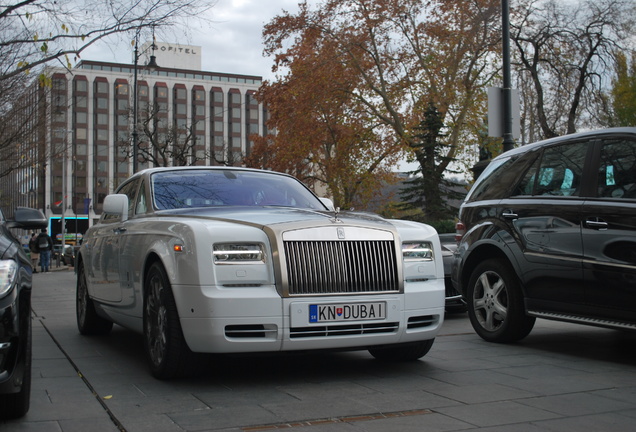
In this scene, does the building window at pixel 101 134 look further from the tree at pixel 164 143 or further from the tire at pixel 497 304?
the tire at pixel 497 304

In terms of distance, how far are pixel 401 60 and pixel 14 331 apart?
3022cm

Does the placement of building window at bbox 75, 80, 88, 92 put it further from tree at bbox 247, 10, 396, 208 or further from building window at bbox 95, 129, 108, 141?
tree at bbox 247, 10, 396, 208

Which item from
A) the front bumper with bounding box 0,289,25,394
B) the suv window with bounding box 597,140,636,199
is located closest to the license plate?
the front bumper with bounding box 0,289,25,394

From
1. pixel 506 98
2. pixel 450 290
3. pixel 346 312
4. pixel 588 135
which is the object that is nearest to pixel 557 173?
pixel 588 135

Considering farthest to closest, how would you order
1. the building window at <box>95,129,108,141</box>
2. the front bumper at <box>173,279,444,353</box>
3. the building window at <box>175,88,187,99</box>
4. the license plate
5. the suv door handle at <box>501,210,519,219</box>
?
the building window at <box>175,88,187,99</box> → the building window at <box>95,129,108,141</box> → the suv door handle at <box>501,210,519,219</box> → the license plate → the front bumper at <box>173,279,444,353</box>

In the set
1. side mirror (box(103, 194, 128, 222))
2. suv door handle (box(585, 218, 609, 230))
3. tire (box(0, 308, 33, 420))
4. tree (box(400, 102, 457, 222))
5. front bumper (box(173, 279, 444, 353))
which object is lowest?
tire (box(0, 308, 33, 420))

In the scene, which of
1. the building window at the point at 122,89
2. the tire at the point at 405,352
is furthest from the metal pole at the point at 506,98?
the building window at the point at 122,89

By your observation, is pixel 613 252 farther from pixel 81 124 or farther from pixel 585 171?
pixel 81 124

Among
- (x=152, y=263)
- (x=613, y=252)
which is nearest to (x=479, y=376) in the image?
(x=613, y=252)

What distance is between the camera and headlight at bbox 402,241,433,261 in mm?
5769

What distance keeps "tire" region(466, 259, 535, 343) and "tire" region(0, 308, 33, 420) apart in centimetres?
452

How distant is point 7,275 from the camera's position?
155 inches

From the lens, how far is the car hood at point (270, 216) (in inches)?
215

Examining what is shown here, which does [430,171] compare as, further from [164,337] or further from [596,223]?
[164,337]
